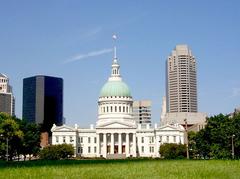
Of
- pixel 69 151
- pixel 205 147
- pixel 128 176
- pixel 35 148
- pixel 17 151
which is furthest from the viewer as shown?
pixel 69 151

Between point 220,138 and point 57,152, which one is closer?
point 220,138

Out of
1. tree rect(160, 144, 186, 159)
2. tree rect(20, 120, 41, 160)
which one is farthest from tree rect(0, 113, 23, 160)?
tree rect(160, 144, 186, 159)

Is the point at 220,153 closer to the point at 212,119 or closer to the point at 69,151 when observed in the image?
the point at 212,119

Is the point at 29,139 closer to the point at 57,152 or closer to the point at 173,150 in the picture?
the point at 57,152

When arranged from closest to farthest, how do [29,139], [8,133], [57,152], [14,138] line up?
[8,133] < [14,138] < [29,139] < [57,152]

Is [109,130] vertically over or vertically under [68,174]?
over

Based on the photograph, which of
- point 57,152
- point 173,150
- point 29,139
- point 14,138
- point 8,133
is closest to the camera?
point 8,133

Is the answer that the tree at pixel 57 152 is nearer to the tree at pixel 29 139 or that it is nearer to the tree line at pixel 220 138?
the tree at pixel 29 139

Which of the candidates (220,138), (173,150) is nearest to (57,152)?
(173,150)

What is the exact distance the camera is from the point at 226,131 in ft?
383

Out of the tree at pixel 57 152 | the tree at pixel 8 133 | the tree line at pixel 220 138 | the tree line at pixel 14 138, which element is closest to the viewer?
the tree line at pixel 220 138

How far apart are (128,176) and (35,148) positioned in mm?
124005

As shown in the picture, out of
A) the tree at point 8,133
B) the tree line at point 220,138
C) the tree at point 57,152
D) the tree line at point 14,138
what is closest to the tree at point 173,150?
the tree line at point 220,138

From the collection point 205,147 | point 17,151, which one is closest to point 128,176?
point 205,147
